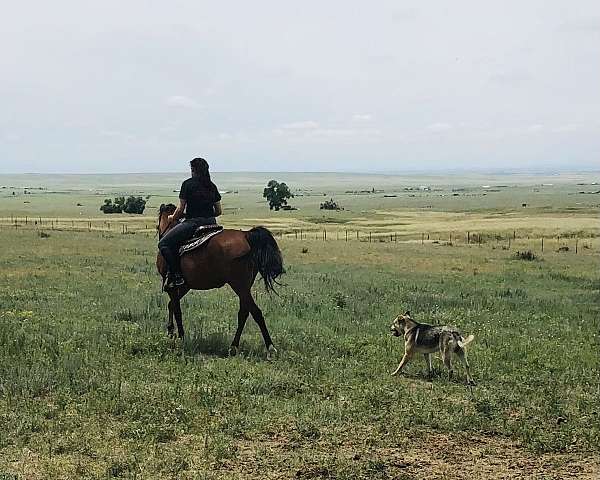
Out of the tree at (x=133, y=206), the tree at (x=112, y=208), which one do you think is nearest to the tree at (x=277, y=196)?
the tree at (x=133, y=206)

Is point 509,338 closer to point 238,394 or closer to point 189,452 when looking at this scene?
point 238,394

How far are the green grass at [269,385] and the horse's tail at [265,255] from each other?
1.26m

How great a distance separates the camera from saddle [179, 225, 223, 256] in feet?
37.2

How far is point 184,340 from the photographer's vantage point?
11414 mm

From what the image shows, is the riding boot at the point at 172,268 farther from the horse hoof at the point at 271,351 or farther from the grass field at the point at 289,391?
the horse hoof at the point at 271,351

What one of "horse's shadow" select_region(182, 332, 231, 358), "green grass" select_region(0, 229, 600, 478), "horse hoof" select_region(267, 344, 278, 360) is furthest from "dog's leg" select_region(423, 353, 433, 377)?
"horse's shadow" select_region(182, 332, 231, 358)

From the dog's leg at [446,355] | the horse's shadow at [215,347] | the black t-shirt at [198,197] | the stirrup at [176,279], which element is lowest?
the horse's shadow at [215,347]

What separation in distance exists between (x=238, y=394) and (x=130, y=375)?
1.66 m

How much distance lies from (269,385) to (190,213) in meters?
3.69

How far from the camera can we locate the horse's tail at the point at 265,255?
11234 mm

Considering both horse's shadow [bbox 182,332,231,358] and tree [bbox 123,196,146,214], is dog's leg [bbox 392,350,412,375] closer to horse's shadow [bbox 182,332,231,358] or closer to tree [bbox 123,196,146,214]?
horse's shadow [bbox 182,332,231,358]

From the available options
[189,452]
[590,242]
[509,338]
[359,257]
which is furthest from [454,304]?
[590,242]

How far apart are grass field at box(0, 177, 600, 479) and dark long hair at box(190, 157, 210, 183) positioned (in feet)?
8.68

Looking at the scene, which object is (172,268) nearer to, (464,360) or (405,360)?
(405,360)
